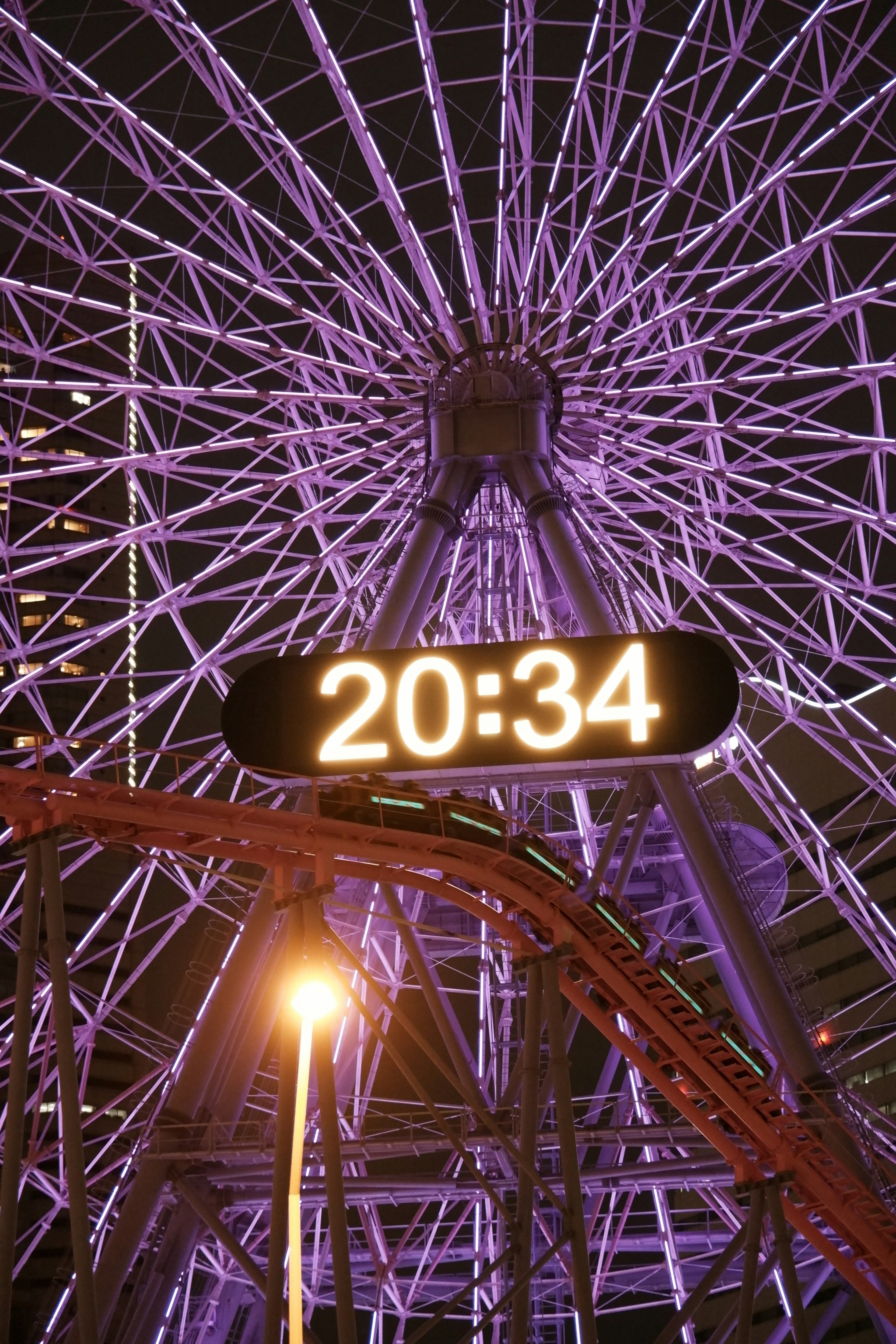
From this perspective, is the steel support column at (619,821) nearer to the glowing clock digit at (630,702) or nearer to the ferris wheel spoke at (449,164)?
the glowing clock digit at (630,702)

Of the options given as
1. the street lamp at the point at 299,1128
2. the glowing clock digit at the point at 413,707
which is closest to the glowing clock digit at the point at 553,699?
the glowing clock digit at the point at 413,707

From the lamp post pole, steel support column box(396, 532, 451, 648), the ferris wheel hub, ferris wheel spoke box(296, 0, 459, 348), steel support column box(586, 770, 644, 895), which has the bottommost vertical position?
the lamp post pole

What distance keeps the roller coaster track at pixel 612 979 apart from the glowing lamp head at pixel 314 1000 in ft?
6.07

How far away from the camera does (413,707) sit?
76.2 ft

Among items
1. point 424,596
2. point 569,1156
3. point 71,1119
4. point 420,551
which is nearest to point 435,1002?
point 569,1156

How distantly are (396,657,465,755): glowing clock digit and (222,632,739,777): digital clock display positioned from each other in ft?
0.05

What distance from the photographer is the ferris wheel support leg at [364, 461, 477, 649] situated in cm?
2916

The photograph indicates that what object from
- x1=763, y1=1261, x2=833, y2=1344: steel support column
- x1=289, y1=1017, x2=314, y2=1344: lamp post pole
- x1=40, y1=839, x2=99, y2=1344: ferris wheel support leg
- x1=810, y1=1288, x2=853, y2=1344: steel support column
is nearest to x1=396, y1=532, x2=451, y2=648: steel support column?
x1=289, y1=1017, x2=314, y2=1344: lamp post pole

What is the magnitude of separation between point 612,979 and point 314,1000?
572cm

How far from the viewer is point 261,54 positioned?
1264 inches

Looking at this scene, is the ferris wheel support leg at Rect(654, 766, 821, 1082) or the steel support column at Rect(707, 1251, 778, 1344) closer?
the steel support column at Rect(707, 1251, 778, 1344)

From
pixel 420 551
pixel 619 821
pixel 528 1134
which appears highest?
pixel 420 551

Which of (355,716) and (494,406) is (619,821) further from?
(494,406)

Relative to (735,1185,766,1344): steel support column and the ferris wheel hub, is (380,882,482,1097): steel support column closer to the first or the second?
(735,1185,766,1344): steel support column
